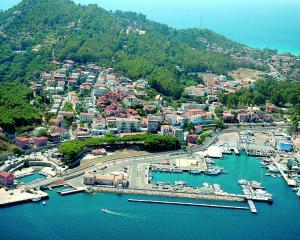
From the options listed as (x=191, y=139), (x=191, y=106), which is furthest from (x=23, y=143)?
(x=191, y=106)

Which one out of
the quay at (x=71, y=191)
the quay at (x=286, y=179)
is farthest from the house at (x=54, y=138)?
the quay at (x=286, y=179)

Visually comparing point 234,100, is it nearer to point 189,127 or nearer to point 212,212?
point 189,127

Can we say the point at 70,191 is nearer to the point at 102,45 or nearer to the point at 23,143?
the point at 23,143

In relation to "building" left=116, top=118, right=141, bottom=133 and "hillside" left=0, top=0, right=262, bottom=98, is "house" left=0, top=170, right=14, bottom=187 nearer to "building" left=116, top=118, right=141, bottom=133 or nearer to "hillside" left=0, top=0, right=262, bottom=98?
"building" left=116, top=118, right=141, bottom=133

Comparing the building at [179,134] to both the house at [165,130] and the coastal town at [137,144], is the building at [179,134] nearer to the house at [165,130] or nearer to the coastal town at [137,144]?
the coastal town at [137,144]

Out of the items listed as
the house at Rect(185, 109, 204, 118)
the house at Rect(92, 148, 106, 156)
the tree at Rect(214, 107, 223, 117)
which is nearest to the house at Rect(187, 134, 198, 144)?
the house at Rect(185, 109, 204, 118)
